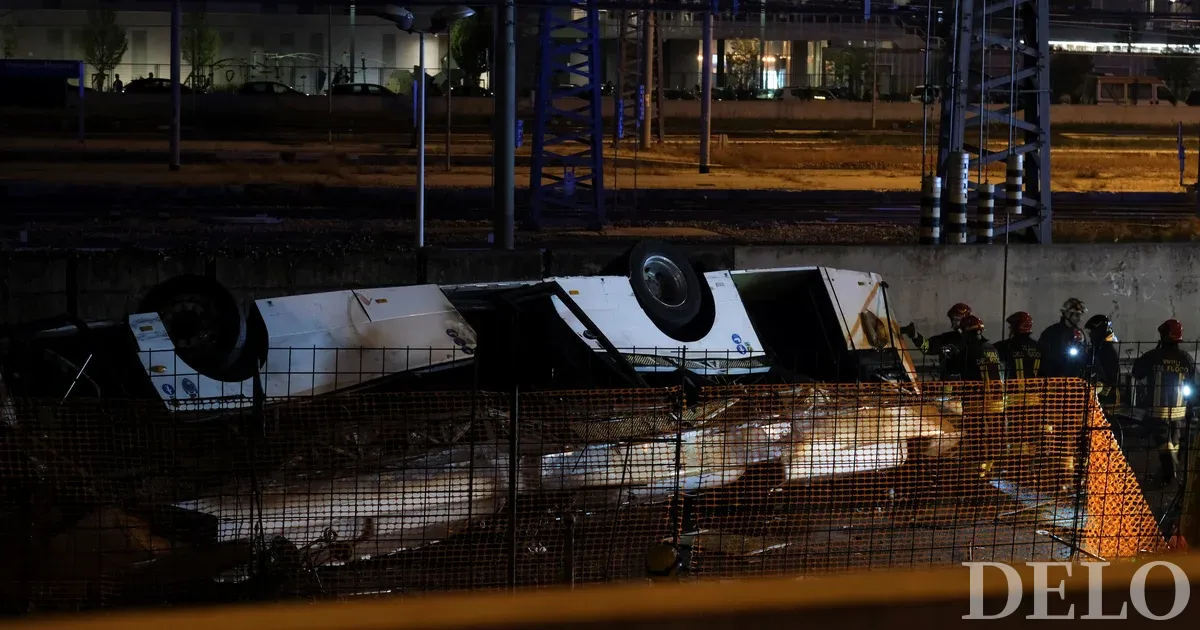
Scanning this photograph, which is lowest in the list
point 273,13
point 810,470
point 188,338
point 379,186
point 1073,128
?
point 810,470

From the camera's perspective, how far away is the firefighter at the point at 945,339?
1194 cm

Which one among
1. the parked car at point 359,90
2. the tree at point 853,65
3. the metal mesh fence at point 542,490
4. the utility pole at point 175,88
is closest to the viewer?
the metal mesh fence at point 542,490

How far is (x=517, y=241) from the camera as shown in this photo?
20750mm

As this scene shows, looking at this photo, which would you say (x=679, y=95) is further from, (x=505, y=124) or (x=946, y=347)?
(x=946, y=347)

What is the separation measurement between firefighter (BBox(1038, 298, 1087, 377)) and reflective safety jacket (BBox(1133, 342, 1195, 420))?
23.4 inches

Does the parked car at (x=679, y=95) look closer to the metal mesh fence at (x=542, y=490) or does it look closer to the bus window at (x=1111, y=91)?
the bus window at (x=1111, y=91)

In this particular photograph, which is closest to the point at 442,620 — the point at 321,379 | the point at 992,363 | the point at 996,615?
the point at 996,615

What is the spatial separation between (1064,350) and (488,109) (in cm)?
4335

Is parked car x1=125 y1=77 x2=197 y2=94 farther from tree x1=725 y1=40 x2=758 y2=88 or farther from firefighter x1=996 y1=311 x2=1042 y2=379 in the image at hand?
firefighter x1=996 y1=311 x2=1042 y2=379

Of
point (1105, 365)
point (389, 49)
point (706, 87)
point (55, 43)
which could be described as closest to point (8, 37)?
point (55, 43)

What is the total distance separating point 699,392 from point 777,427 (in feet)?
2.54

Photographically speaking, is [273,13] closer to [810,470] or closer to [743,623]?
[810,470]

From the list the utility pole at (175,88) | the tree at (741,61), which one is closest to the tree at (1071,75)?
the tree at (741,61)

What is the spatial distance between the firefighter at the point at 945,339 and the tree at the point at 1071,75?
52465mm
